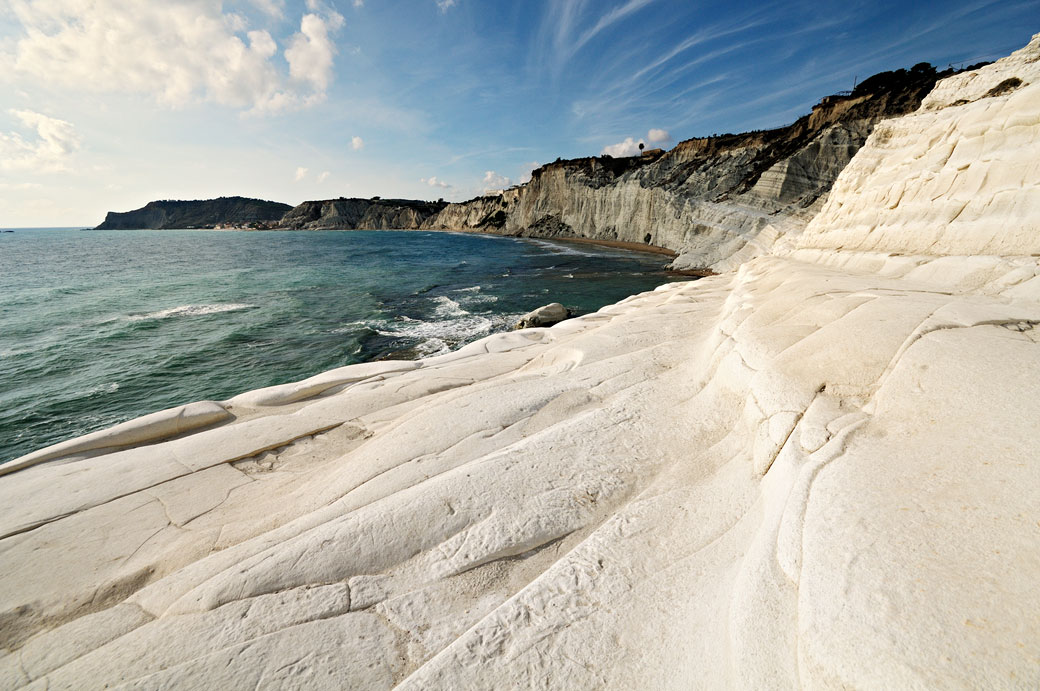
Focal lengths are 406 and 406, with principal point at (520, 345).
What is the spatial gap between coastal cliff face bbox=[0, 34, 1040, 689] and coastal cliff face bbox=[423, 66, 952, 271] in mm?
20541

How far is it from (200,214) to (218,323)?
503 feet

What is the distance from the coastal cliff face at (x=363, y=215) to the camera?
106 metres

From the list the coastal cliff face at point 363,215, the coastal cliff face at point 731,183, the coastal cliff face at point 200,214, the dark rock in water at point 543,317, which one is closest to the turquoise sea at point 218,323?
the dark rock in water at point 543,317

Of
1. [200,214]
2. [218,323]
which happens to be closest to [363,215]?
[200,214]

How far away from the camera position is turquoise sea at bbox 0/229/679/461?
349 inches

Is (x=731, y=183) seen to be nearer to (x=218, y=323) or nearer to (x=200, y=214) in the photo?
(x=218, y=323)

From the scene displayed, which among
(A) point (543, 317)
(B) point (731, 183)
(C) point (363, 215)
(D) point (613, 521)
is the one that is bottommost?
(A) point (543, 317)

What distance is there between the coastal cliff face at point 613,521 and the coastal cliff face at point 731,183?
20.5m

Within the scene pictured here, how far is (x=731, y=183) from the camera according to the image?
95.3 ft

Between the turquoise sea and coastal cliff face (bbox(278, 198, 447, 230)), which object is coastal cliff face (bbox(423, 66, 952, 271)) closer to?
the turquoise sea

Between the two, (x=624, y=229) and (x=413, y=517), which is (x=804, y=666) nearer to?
(x=413, y=517)

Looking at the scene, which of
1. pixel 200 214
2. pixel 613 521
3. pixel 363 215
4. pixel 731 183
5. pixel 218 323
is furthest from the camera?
pixel 200 214

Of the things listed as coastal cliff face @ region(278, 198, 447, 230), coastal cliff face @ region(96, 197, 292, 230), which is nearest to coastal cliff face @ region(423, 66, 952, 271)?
coastal cliff face @ region(278, 198, 447, 230)

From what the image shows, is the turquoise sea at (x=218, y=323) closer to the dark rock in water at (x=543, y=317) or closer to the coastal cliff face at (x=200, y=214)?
the dark rock in water at (x=543, y=317)
